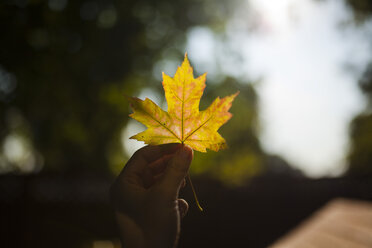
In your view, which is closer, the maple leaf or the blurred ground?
the maple leaf

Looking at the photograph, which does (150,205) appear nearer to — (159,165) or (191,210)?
(159,165)

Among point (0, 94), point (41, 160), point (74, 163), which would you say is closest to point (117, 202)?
point (0, 94)

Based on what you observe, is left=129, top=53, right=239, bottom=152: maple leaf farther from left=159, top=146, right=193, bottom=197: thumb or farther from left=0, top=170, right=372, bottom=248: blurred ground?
left=0, top=170, right=372, bottom=248: blurred ground

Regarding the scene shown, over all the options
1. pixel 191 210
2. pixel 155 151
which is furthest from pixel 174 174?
pixel 191 210

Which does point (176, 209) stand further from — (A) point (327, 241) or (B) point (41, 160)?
(B) point (41, 160)

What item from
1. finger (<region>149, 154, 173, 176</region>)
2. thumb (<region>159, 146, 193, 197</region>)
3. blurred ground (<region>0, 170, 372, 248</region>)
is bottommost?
thumb (<region>159, 146, 193, 197</region>)

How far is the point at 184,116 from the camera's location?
100 centimetres

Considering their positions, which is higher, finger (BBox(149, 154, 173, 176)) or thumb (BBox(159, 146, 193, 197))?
finger (BBox(149, 154, 173, 176))

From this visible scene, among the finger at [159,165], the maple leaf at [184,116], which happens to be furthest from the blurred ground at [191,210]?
the maple leaf at [184,116]

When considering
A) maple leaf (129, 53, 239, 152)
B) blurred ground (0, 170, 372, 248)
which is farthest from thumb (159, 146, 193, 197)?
blurred ground (0, 170, 372, 248)

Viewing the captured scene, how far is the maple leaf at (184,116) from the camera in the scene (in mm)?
926

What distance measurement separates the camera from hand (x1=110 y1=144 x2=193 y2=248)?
0.92 m

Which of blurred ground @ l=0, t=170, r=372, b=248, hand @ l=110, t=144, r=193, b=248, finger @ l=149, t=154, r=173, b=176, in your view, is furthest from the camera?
blurred ground @ l=0, t=170, r=372, b=248

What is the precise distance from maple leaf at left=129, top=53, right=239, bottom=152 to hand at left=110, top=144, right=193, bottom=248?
82mm
